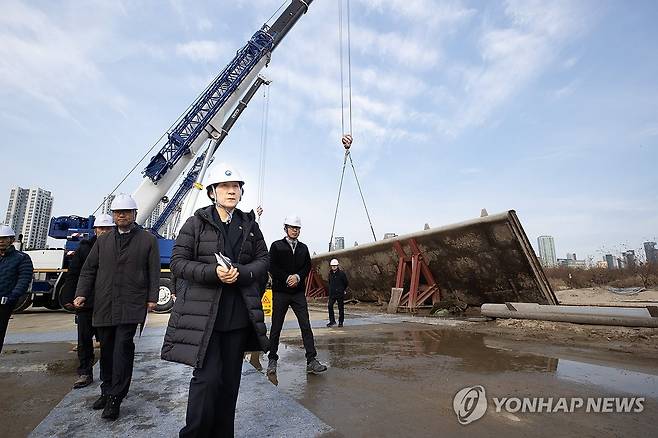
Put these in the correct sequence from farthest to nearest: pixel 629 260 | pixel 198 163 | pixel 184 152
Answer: pixel 629 260 → pixel 198 163 → pixel 184 152

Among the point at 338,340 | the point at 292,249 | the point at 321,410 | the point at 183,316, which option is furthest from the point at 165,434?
the point at 338,340

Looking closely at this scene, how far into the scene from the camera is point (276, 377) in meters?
3.61

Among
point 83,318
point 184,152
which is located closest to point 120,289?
point 83,318

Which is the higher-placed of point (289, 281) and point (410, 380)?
point (289, 281)

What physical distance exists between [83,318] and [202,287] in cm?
247

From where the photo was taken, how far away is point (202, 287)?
6.33 ft

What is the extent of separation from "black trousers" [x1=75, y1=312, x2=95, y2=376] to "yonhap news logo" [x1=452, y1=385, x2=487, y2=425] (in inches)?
124

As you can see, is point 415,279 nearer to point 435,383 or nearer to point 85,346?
point 435,383

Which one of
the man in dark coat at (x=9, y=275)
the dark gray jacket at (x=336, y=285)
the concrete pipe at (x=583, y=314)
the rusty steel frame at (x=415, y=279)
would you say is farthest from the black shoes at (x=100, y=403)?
the rusty steel frame at (x=415, y=279)

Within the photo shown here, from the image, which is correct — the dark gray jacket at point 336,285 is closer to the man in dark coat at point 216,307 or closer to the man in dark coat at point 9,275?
the man in dark coat at point 9,275

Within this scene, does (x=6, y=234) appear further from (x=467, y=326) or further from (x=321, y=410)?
(x=467, y=326)

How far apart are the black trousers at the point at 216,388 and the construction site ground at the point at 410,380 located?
369mm

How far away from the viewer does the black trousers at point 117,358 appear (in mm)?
2551

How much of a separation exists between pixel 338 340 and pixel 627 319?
4.59 meters
